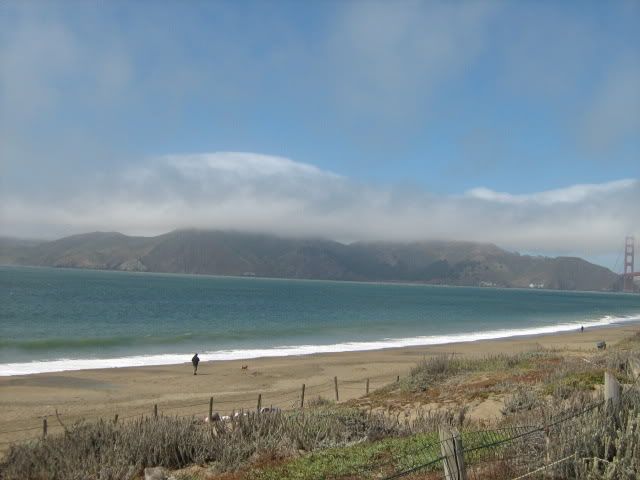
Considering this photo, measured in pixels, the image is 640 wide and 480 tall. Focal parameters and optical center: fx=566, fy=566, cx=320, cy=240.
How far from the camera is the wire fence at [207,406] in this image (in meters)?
17.2

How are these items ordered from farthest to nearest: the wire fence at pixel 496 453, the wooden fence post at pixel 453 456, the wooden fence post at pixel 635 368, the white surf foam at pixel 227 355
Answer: the white surf foam at pixel 227 355
the wooden fence post at pixel 635 368
the wire fence at pixel 496 453
the wooden fence post at pixel 453 456

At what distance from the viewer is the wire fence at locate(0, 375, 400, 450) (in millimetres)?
17242

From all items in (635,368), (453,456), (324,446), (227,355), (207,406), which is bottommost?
(227,355)

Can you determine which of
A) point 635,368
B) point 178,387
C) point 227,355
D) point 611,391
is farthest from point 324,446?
point 227,355

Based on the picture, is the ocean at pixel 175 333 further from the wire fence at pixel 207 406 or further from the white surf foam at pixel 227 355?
the wire fence at pixel 207 406

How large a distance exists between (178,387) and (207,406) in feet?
15.3

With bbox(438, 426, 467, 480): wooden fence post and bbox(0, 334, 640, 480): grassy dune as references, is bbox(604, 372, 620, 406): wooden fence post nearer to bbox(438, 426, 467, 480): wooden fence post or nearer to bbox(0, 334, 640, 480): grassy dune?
bbox(0, 334, 640, 480): grassy dune

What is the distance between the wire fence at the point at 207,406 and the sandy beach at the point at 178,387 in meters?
0.04

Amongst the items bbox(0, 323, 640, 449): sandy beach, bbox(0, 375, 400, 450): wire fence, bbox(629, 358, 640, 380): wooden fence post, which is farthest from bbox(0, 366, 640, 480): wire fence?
bbox(0, 323, 640, 449): sandy beach

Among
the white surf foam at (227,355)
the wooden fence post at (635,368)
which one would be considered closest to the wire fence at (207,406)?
the wooden fence post at (635,368)

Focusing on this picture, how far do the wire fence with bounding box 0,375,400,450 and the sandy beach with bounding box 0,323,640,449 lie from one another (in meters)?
0.04

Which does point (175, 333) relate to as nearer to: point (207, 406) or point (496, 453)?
point (207, 406)

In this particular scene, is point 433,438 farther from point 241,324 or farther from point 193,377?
point 241,324

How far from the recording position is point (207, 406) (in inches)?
839
